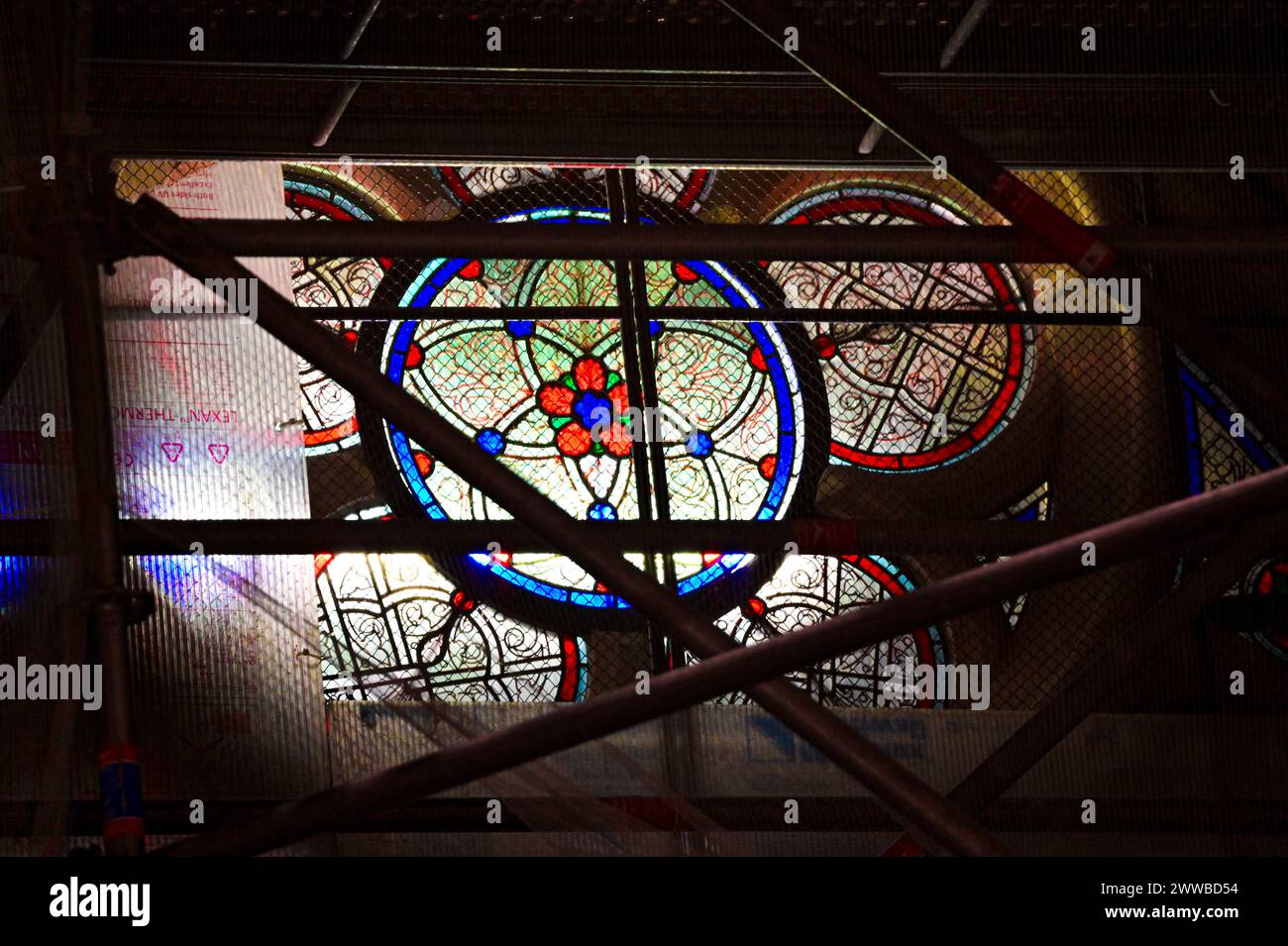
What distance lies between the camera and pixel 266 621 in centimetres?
424

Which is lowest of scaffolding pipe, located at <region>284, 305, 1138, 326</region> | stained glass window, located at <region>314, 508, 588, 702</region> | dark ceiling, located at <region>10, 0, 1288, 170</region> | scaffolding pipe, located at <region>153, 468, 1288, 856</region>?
scaffolding pipe, located at <region>153, 468, 1288, 856</region>

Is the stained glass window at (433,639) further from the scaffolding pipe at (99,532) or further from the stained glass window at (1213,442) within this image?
the stained glass window at (1213,442)

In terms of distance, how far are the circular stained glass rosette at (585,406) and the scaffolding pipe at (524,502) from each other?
5.10 ft

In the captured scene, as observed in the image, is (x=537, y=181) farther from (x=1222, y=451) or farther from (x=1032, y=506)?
(x=1222, y=451)

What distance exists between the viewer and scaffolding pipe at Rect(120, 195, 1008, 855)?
372 cm

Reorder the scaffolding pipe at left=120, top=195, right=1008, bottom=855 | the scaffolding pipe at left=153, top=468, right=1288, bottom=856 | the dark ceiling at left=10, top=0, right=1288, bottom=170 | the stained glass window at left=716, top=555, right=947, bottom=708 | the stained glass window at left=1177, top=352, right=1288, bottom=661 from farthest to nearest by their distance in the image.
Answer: the stained glass window at left=1177, top=352, right=1288, bottom=661 → the stained glass window at left=716, top=555, right=947, bottom=708 → the dark ceiling at left=10, top=0, right=1288, bottom=170 → the scaffolding pipe at left=120, top=195, right=1008, bottom=855 → the scaffolding pipe at left=153, top=468, right=1288, bottom=856

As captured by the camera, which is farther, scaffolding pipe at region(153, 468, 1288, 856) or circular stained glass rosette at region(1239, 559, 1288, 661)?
circular stained glass rosette at region(1239, 559, 1288, 661)

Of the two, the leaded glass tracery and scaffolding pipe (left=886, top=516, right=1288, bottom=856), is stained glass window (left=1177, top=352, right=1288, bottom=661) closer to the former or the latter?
the leaded glass tracery

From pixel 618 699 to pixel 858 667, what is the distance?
212cm

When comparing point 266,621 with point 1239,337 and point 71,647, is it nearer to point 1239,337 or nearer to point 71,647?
point 71,647

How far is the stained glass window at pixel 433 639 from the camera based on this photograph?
5355 millimetres

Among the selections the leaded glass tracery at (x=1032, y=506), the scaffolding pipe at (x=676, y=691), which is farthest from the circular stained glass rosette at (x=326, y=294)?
the scaffolding pipe at (x=676, y=691)

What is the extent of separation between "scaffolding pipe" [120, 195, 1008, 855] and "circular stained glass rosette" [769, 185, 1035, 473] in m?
2.05

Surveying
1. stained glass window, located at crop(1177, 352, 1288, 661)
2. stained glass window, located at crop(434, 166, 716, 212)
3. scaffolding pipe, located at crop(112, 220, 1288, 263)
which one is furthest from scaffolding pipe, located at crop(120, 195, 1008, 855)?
stained glass window, located at crop(1177, 352, 1288, 661)
